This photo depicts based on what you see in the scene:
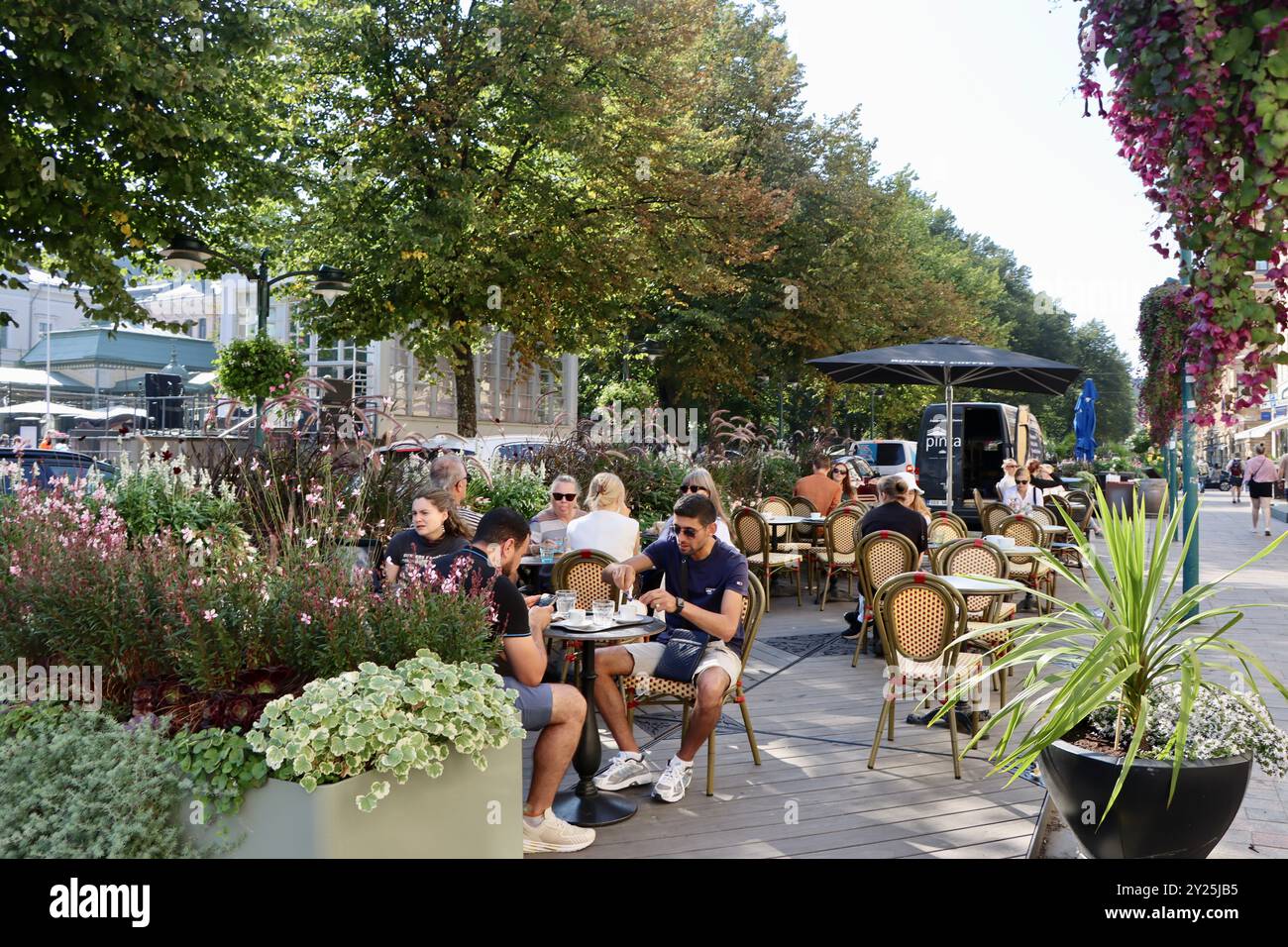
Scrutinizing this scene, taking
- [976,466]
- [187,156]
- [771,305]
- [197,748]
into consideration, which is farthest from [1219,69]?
[771,305]

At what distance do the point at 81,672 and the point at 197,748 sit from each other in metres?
0.71

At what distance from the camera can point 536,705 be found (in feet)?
13.9

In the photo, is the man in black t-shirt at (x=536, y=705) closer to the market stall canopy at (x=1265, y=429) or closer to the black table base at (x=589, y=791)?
the black table base at (x=589, y=791)

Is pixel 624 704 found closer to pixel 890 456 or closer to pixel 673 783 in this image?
pixel 673 783

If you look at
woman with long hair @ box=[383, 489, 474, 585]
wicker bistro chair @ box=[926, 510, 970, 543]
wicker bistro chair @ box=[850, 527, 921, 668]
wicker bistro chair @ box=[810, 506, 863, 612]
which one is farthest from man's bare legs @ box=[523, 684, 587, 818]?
wicker bistro chair @ box=[810, 506, 863, 612]

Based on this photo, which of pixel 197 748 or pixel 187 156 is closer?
pixel 197 748

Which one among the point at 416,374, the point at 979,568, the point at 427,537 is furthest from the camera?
the point at 416,374

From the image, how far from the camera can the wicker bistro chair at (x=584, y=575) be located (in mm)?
6133

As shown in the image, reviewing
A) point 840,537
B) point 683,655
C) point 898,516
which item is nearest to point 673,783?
point 683,655

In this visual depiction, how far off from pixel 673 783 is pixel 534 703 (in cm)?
98

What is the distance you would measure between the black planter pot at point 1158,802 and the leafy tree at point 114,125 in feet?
29.7

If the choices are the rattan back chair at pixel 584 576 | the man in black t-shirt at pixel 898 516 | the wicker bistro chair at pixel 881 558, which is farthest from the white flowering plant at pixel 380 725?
the man in black t-shirt at pixel 898 516

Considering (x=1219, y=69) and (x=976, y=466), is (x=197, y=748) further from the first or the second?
(x=976, y=466)
